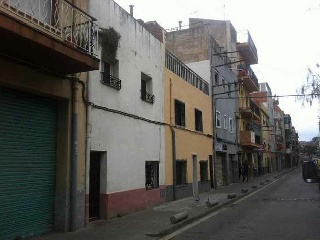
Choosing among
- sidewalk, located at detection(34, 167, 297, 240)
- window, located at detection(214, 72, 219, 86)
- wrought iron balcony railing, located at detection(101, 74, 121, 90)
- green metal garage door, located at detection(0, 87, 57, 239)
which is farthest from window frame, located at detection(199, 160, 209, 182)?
green metal garage door, located at detection(0, 87, 57, 239)

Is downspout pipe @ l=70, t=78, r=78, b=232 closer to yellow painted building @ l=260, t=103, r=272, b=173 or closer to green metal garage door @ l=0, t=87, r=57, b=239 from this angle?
green metal garage door @ l=0, t=87, r=57, b=239

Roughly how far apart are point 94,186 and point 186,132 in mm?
8687

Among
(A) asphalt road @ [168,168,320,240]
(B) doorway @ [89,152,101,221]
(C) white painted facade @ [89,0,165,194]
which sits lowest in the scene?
(A) asphalt road @ [168,168,320,240]

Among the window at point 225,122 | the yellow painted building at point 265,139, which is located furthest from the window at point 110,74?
the yellow painted building at point 265,139

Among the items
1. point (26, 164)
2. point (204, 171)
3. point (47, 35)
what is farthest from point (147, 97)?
point (204, 171)

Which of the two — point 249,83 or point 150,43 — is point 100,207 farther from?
point 249,83

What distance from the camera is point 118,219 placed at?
470 inches

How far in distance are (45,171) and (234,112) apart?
24602 mm

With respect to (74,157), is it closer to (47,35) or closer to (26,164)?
(26,164)

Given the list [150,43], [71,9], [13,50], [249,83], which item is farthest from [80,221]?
[249,83]

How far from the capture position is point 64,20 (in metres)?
10.0

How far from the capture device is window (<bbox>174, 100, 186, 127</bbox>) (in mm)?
19156

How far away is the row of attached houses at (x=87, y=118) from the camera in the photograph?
8555 millimetres

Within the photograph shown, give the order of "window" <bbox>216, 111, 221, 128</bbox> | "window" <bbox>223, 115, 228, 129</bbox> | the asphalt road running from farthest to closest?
1. "window" <bbox>223, 115, 228, 129</bbox>
2. "window" <bbox>216, 111, 221, 128</bbox>
3. the asphalt road
